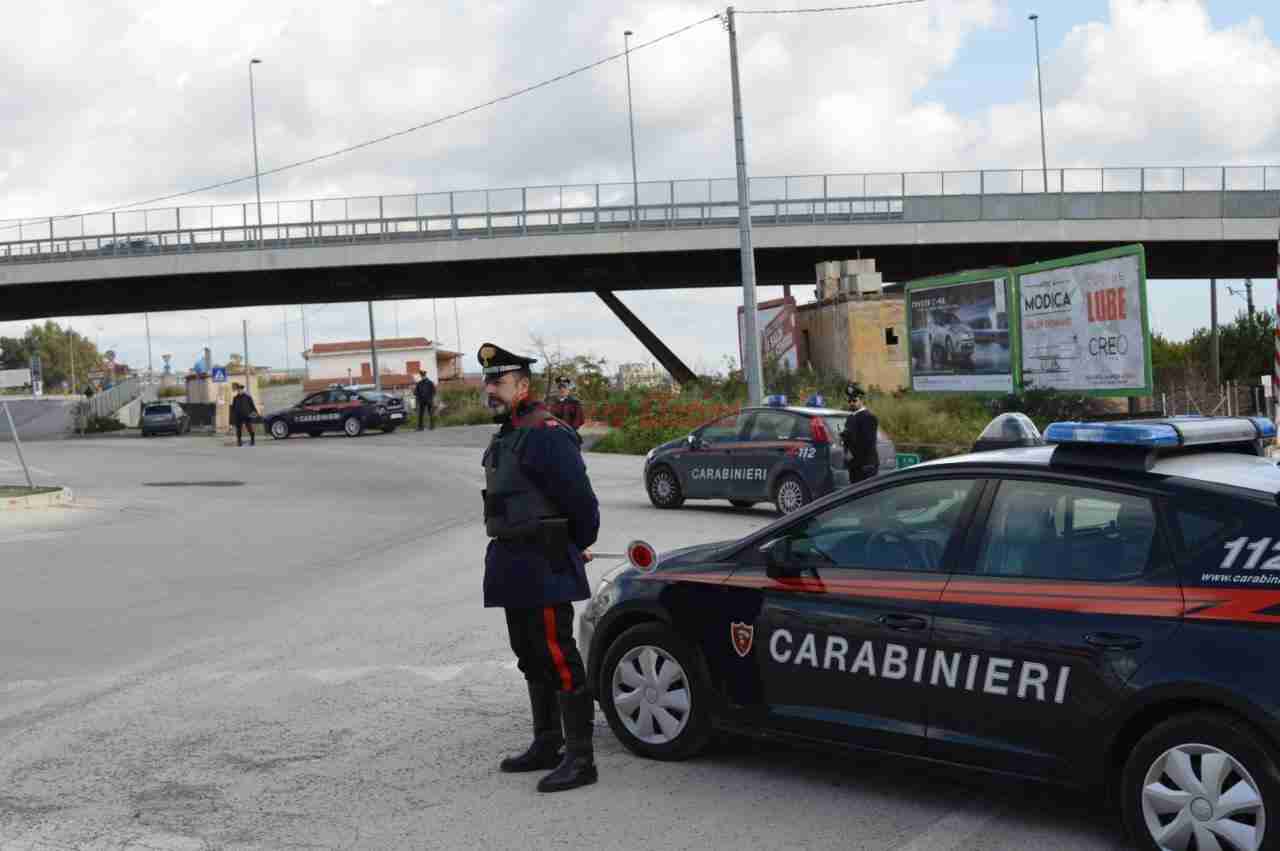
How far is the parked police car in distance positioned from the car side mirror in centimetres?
3887

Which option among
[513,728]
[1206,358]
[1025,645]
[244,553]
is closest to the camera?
[1025,645]

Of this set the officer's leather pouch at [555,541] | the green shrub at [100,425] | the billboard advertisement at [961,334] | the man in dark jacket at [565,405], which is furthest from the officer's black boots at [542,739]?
the green shrub at [100,425]

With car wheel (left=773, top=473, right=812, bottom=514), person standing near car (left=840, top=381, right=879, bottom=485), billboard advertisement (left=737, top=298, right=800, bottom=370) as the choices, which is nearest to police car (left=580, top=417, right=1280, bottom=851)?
person standing near car (left=840, top=381, right=879, bottom=485)

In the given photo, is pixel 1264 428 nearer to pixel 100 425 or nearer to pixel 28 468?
pixel 28 468

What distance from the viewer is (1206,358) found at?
6059 centimetres

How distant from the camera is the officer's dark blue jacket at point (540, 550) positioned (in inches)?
224

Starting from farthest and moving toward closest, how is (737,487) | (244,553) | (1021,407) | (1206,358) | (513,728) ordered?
(1206,358) → (1021,407) → (737,487) → (244,553) → (513,728)

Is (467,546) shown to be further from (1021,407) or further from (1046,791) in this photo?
(1021,407)

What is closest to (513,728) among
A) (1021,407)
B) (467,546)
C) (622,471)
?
(467,546)

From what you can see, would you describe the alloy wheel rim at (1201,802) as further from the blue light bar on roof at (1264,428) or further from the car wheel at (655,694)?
the car wheel at (655,694)

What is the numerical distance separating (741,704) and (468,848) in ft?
4.43

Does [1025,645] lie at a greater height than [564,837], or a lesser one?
greater

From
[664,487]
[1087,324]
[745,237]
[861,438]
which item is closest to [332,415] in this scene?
[745,237]

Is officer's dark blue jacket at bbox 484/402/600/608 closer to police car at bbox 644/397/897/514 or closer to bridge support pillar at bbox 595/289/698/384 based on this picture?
police car at bbox 644/397/897/514
